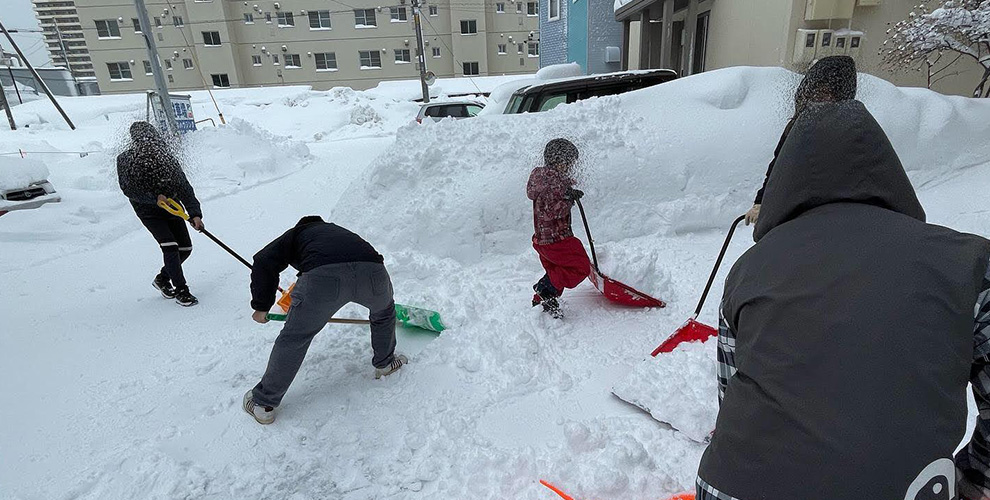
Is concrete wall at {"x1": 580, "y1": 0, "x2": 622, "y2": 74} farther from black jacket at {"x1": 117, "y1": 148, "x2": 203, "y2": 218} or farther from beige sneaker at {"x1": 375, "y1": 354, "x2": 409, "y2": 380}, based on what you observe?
beige sneaker at {"x1": 375, "y1": 354, "x2": 409, "y2": 380}

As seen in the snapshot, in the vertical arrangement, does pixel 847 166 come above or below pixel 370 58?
below

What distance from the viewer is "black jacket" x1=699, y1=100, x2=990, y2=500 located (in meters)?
0.87

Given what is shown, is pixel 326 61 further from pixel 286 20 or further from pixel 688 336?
pixel 688 336

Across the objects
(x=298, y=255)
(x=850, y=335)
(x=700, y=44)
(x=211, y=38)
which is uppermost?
(x=211, y=38)

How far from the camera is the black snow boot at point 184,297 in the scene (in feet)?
13.3

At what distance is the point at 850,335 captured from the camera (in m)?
0.89

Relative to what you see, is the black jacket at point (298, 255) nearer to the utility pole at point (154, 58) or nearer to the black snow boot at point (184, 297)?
the black snow boot at point (184, 297)

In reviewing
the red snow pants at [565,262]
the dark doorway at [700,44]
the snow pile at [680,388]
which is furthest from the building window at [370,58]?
the snow pile at [680,388]

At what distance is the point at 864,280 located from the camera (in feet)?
2.98

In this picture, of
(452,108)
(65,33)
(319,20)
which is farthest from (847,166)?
(65,33)

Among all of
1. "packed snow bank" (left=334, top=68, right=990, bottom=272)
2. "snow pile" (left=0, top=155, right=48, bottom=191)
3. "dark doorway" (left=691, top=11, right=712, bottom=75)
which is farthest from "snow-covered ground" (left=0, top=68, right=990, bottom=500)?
"dark doorway" (left=691, top=11, right=712, bottom=75)

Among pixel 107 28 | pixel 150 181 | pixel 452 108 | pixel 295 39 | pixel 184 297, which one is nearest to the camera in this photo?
pixel 150 181

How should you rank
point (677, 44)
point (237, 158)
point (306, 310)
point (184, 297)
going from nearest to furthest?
1. point (306, 310)
2. point (184, 297)
3. point (237, 158)
4. point (677, 44)

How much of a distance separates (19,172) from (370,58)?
27.6m
